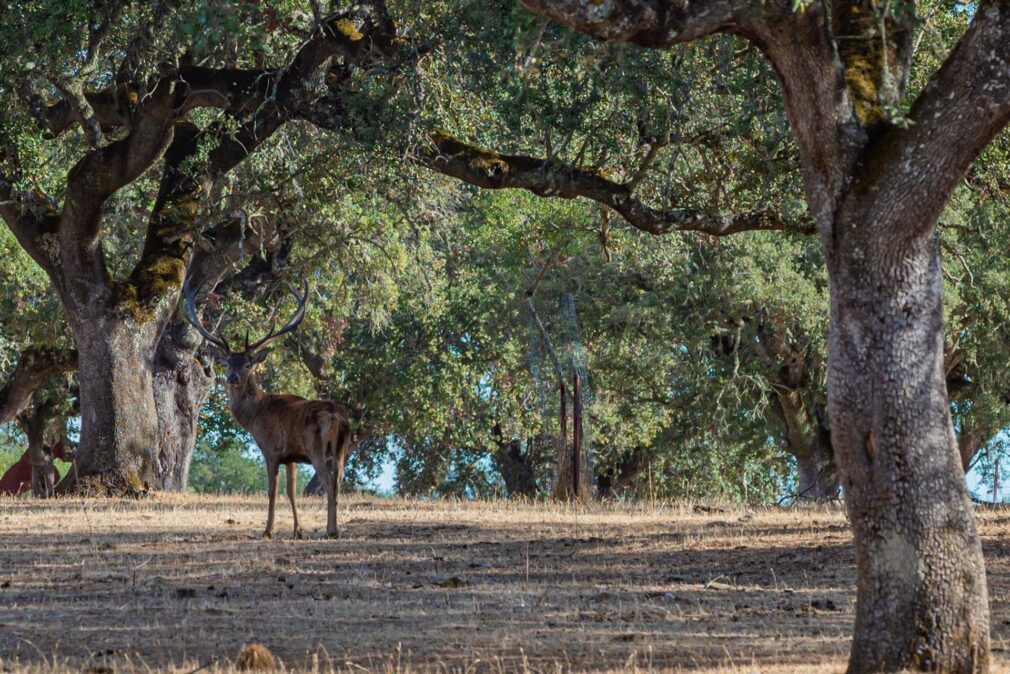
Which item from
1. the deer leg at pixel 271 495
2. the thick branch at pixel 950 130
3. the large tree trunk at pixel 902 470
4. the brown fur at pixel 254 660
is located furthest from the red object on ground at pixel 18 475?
the thick branch at pixel 950 130

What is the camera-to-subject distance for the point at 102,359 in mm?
19234

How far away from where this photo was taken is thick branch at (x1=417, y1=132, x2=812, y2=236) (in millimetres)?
15078

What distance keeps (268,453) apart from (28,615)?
4698 mm

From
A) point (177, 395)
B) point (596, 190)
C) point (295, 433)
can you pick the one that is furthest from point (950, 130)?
point (177, 395)

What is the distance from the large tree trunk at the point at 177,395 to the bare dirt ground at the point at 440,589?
7.11 m

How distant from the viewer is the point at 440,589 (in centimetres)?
1100

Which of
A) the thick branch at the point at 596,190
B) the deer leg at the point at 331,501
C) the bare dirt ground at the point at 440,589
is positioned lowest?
the bare dirt ground at the point at 440,589

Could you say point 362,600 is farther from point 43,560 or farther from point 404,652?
point 43,560

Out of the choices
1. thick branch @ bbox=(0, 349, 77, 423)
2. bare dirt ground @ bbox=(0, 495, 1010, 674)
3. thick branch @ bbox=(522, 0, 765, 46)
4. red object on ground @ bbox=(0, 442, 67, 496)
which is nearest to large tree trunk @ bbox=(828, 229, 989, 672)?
bare dirt ground @ bbox=(0, 495, 1010, 674)

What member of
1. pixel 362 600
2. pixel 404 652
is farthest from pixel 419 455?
pixel 404 652

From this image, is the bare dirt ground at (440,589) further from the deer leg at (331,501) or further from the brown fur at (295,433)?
the brown fur at (295,433)

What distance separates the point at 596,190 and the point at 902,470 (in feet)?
28.9

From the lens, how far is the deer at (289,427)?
44.5ft

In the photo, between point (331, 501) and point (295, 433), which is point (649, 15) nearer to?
point (295, 433)
